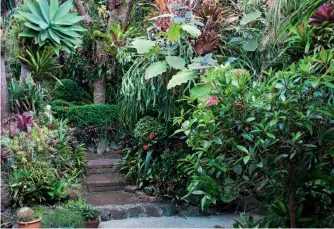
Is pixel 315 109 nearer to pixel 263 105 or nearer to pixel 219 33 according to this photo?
pixel 263 105

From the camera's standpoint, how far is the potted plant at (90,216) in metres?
4.53

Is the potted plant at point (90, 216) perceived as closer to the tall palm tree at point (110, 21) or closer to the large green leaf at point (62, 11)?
the large green leaf at point (62, 11)

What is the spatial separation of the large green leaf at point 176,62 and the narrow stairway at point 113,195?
5.83 feet

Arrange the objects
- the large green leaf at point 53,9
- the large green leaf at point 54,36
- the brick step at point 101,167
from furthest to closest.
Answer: the brick step at point 101,167
the large green leaf at point 53,9
the large green leaf at point 54,36

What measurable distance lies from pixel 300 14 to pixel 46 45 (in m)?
3.93

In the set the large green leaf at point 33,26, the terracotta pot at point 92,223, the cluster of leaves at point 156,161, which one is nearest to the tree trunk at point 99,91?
the large green leaf at point 33,26

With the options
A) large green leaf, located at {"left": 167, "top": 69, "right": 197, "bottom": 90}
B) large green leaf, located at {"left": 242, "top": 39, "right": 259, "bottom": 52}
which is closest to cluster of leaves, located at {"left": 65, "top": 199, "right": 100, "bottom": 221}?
large green leaf, located at {"left": 167, "top": 69, "right": 197, "bottom": 90}

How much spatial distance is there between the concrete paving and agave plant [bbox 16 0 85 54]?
2709mm

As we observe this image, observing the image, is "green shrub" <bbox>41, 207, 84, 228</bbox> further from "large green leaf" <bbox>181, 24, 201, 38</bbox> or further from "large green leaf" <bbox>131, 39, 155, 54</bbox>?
"large green leaf" <bbox>181, 24, 201, 38</bbox>

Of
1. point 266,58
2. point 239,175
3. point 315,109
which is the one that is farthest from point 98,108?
point 315,109

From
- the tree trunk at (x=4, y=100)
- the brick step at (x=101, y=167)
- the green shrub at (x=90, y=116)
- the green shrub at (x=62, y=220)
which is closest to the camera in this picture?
the green shrub at (x=62, y=220)

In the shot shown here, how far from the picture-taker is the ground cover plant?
3.05 meters

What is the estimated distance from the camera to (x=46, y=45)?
6.12 m

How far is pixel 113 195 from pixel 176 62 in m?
2.06
